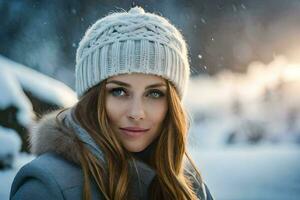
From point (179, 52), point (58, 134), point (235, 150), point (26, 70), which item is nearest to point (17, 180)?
point (58, 134)

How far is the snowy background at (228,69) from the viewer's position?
4984 millimetres

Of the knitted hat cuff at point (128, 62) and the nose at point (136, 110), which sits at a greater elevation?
the knitted hat cuff at point (128, 62)

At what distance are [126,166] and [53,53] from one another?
3.80m

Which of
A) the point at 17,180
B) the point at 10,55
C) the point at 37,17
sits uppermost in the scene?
the point at 37,17

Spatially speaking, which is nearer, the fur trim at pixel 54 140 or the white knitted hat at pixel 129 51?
the fur trim at pixel 54 140

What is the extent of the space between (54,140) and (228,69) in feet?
13.6

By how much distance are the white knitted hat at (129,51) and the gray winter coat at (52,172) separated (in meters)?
0.17

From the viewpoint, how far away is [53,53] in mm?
5141

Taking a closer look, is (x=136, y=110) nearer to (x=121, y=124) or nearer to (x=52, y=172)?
(x=121, y=124)

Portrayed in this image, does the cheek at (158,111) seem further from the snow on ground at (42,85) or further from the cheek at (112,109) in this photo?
the snow on ground at (42,85)

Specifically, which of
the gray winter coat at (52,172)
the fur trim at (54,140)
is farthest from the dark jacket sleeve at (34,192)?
the fur trim at (54,140)

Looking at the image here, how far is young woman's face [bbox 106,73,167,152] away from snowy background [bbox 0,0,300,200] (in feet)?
10.2

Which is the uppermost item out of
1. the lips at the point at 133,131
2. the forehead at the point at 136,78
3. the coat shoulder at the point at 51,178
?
the forehead at the point at 136,78

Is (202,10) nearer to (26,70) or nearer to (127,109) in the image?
(26,70)
